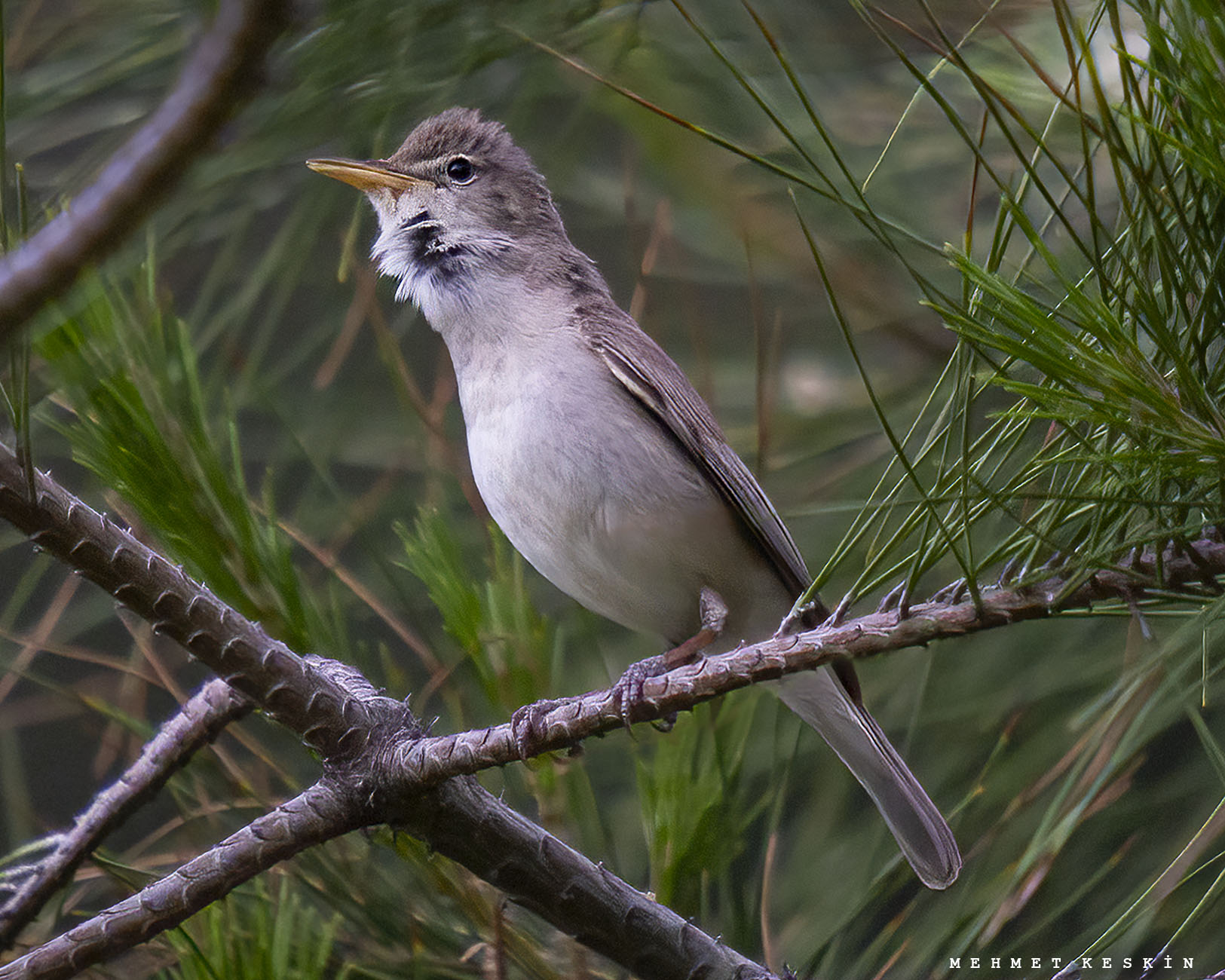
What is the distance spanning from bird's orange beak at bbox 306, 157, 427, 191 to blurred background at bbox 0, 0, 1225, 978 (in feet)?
0.19

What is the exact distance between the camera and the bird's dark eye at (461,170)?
2740mm

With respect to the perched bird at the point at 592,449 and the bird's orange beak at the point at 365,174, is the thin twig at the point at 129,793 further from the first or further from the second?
the bird's orange beak at the point at 365,174

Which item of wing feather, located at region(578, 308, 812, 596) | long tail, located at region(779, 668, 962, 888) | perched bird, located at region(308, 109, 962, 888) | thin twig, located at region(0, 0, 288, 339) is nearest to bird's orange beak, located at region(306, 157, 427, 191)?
perched bird, located at region(308, 109, 962, 888)

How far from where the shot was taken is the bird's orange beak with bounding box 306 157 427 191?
2.17 metres

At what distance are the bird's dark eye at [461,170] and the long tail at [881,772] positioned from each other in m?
1.41

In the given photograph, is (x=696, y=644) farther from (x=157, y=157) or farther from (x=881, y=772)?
(x=157, y=157)

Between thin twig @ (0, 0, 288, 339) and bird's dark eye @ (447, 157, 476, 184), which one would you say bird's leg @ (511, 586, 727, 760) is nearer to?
thin twig @ (0, 0, 288, 339)

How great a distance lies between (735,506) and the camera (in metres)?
2.30

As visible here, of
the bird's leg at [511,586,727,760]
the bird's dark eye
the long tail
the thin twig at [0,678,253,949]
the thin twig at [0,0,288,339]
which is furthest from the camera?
the bird's dark eye

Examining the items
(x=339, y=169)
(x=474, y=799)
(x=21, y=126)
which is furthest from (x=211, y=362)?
(x=474, y=799)

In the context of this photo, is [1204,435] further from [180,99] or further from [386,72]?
[386,72]

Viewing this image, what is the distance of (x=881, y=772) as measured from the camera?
200cm

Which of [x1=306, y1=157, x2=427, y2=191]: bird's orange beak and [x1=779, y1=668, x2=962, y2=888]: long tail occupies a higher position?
[x1=306, y1=157, x2=427, y2=191]: bird's orange beak

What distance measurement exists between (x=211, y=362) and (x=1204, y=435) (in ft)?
8.38
